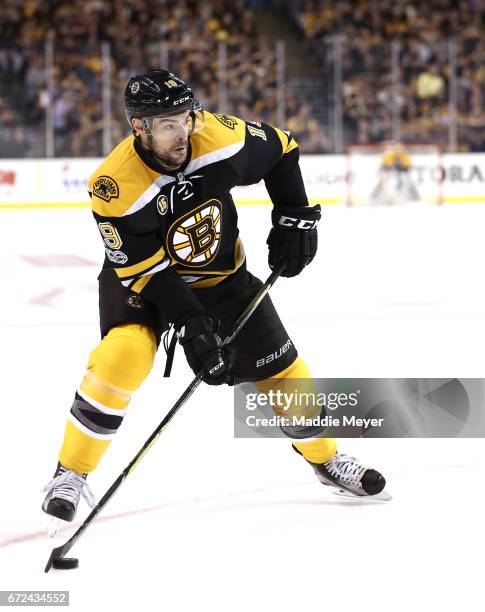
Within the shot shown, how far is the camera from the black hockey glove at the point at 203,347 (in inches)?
92.4

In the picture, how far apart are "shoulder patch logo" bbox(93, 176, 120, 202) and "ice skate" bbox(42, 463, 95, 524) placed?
63 cm

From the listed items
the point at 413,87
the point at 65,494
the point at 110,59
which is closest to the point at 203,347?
the point at 65,494

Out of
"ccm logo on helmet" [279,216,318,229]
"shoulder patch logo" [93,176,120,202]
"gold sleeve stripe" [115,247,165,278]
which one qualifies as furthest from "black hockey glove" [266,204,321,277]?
"shoulder patch logo" [93,176,120,202]

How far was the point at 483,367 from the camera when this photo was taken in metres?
3.95

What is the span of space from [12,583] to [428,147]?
29.6 ft

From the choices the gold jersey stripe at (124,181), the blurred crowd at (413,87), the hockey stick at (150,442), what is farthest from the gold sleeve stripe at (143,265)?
the blurred crowd at (413,87)

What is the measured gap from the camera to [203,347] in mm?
2342

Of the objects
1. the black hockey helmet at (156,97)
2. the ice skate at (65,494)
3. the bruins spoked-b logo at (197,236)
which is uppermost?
the black hockey helmet at (156,97)

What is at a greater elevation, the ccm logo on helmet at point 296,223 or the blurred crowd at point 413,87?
the blurred crowd at point 413,87

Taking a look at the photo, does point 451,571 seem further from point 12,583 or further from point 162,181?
point 162,181

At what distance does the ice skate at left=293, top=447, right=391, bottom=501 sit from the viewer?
2688 mm

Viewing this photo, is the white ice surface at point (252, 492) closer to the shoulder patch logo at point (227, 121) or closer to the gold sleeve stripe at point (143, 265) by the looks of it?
the gold sleeve stripe at point (143, 265)

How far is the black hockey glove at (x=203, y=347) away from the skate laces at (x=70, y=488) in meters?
0.37

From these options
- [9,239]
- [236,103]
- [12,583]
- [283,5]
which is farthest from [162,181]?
[283,5]
